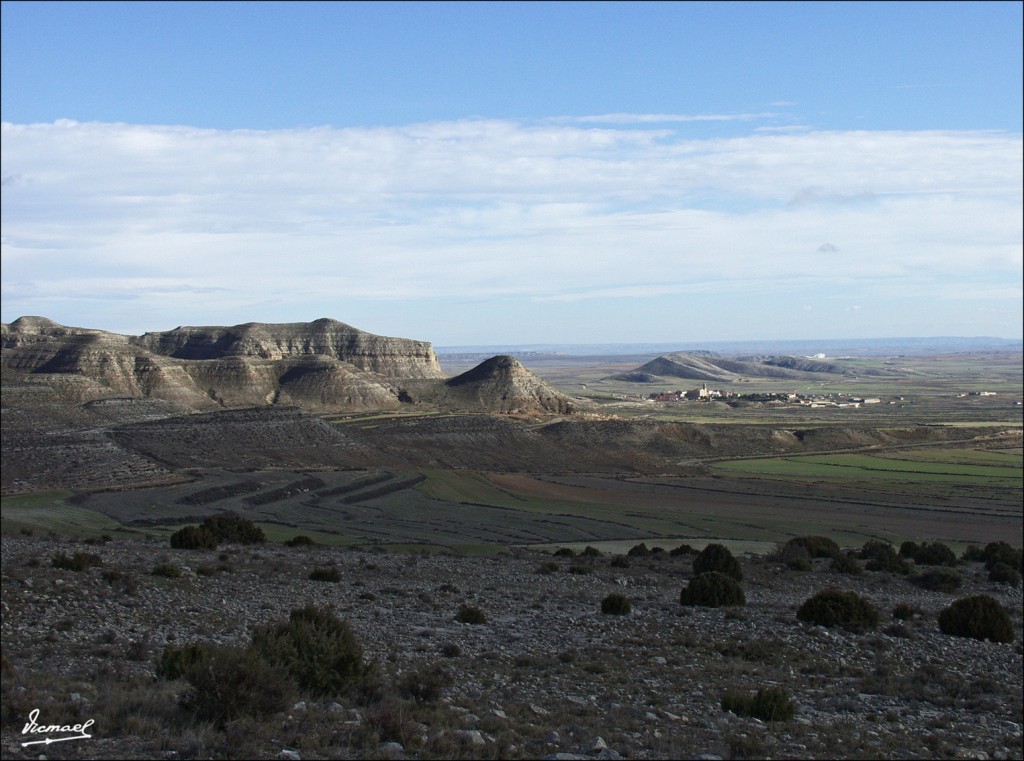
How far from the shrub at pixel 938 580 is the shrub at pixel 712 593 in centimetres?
931

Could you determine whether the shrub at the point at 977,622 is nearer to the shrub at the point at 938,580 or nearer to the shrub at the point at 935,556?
the shrub at the point at 938,580

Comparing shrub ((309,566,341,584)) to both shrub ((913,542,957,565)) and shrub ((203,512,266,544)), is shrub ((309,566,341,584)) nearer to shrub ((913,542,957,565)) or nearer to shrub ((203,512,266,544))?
shrub ((203,512,266,544))

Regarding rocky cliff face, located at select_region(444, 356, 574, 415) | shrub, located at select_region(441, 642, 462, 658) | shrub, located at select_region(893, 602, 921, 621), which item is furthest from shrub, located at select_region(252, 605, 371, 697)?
rocky cliff face, located at select_region(444, 356, 574, 415)

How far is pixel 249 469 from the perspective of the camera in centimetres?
6775

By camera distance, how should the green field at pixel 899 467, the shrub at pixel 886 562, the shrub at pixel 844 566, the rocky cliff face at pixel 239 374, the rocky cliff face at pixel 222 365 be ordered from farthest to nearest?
the rocky cliff face at pixel 222 365
the rocky cliff face at pixel 239 374
the green field at pixel 899 467
the shrub at pixel 886 562
the shrub at pixel 844 566

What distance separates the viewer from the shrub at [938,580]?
93.6ft

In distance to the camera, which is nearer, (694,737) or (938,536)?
(694,737)

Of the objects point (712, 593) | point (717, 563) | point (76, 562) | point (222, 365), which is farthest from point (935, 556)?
point (222, 365)

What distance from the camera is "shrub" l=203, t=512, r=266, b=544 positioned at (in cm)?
3338

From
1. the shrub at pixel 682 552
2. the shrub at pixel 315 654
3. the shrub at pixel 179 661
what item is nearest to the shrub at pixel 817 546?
the shrub at pixel 682 552

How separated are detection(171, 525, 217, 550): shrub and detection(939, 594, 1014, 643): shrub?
20828 millimetres

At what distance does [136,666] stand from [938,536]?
1768 inches

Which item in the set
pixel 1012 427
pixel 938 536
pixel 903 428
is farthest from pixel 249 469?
pixel 1012 427

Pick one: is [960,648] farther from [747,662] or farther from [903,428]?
[903,428]
